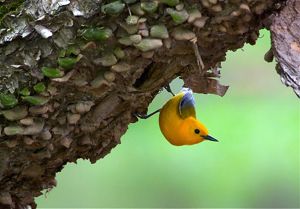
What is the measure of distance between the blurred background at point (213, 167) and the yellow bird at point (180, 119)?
112 centimetres

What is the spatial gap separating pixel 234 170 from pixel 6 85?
1.73 metres

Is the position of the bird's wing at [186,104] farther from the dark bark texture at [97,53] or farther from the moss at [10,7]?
the moss at [10,7]

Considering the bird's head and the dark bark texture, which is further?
the bird's head

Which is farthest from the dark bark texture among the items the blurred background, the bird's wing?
the blurred background

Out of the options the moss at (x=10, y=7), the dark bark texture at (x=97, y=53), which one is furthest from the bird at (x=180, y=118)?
the moss at (x=10, y=7)

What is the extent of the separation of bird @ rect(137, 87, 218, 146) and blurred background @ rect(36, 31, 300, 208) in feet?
3.68

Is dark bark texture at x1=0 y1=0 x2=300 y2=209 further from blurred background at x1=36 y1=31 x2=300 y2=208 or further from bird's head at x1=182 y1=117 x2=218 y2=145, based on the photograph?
blurred background at x1=36 y1=31 x2=300 y2=208

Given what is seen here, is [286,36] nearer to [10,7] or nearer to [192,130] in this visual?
[10,7]

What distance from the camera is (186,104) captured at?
1671 mm

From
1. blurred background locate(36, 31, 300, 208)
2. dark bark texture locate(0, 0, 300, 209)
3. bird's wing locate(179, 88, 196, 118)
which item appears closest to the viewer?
dark bark texture locate(0, 0, 300, 209)

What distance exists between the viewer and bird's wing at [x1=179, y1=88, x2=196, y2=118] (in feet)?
5.37

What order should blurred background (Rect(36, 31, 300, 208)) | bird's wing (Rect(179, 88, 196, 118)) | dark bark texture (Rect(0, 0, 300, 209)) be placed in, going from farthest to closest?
blurred background (Rect(36, 31, 300, 208)) → bird's wing (Rect(179, 88, 196, 118)) → dark bark texture (Rect(0, 0, 300, 209))

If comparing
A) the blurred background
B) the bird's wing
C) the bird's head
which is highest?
the bird's wing

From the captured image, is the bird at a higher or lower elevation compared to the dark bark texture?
lower
